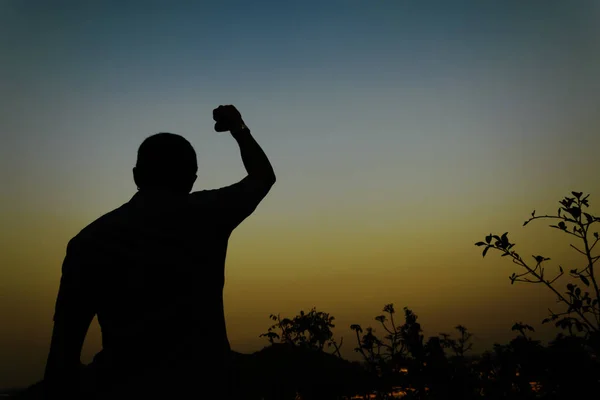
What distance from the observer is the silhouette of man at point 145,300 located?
165 cm

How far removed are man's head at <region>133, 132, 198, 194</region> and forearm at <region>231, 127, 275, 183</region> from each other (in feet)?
1.00

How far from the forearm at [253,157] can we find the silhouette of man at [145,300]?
35 centimetres

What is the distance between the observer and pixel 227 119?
7.72 ft

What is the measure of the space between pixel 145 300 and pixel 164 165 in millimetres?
597

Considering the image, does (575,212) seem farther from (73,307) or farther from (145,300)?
(73,307)

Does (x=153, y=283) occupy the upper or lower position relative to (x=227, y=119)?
lower

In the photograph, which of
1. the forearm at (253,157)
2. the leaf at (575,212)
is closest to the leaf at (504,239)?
the leaf at (575,212)

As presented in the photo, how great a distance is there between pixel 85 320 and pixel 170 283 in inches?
13.6

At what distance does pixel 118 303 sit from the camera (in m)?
1.70

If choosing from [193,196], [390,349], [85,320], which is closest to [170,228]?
[193,196]

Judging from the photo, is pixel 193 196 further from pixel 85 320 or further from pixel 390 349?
pixel 390 349

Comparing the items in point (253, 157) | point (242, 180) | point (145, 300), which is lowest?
point (145, 300)

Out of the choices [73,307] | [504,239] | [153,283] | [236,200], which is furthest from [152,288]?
[504,239]

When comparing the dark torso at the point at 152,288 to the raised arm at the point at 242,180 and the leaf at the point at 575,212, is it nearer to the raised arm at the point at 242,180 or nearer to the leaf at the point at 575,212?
the raised arm at the point at 242,180
